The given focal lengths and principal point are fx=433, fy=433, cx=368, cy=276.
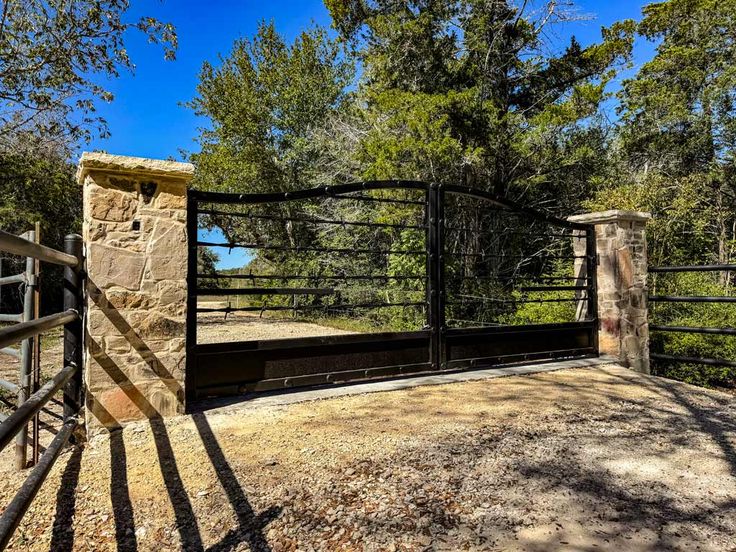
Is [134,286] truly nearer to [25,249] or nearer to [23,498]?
[25,249]

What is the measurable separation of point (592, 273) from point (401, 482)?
150 inches

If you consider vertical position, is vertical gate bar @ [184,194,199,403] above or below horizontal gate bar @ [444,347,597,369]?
above

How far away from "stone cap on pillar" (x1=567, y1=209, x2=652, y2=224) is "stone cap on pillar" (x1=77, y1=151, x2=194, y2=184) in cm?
402

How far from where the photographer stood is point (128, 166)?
2.52 m

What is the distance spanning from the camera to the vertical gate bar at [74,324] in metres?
2.43

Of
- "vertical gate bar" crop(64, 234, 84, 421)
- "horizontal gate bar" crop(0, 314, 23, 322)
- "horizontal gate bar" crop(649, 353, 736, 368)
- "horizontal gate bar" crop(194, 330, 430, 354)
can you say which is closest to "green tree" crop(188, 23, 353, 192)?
"horizontal gate bar" crop(194, 330, 430, 354)

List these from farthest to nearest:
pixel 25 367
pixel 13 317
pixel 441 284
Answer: pixel 441 284 < pixel 13 317 < pixel 25 367

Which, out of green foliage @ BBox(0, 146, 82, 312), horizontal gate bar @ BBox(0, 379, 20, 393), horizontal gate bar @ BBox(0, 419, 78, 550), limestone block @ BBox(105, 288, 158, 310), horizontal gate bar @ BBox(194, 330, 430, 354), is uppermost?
green foliage @ BBox(0, 146, 82, 312)

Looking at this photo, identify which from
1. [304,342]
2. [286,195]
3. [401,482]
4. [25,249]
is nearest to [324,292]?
[304,342]

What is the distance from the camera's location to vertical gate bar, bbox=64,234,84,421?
2.43 m

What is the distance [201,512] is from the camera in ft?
5.35

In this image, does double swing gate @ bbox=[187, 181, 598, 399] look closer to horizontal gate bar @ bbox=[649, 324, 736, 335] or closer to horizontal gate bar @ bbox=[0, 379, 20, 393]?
horizontal gate bar @ bbox=[649, 324, 736, 335]

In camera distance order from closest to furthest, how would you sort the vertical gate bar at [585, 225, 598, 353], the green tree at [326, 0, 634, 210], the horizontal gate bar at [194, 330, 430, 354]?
1. the horizontal gate bar at [194, 330, 430, 354]
2. the vertical gate bar at [585, 225, 598, 353]
3. the green tree at [326, 0, 634, 210]

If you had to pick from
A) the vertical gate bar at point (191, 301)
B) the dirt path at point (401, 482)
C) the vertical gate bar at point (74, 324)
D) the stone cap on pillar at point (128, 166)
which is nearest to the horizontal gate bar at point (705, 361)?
the dirt path at point (401, 482)
